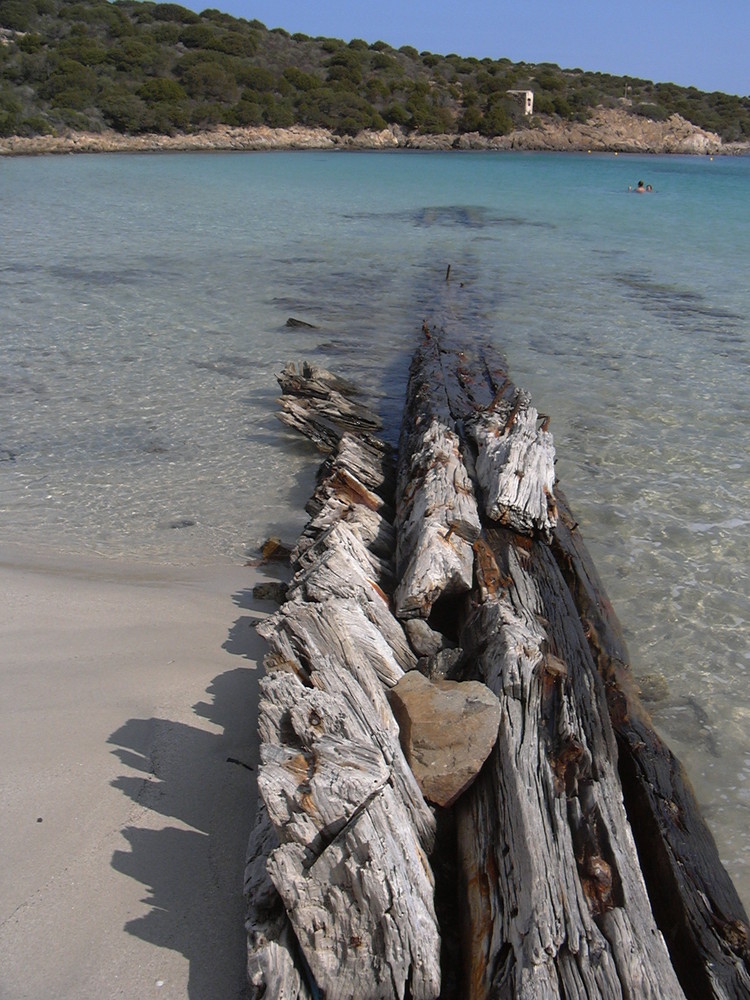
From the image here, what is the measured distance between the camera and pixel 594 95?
86.0 meters

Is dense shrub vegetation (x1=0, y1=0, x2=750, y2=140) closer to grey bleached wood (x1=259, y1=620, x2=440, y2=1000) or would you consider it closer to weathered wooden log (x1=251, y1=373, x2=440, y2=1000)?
weathered wooden log (x1=251, y1=373, x2=440, y2=1000)

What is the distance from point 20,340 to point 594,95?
89043 mm

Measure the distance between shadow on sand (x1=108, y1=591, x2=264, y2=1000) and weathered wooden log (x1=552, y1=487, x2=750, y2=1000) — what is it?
1364 millimetres

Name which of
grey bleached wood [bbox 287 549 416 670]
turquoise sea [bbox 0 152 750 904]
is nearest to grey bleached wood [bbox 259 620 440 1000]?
grey bleached wood [bbox 287 549 416 670]

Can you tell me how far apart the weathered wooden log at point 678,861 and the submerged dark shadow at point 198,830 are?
53.5 inches

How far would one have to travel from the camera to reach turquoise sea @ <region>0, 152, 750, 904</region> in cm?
548

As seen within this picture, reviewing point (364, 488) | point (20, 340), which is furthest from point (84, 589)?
point (20, 340)

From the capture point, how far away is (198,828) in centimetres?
315

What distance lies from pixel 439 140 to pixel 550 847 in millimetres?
76765

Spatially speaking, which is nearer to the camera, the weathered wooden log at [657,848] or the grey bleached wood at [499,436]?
the weathered wooden log at [657,848]

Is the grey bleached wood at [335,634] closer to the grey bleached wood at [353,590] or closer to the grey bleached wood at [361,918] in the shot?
the grey bleached wood at [353,590]

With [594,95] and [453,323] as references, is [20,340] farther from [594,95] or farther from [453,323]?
[594,95]

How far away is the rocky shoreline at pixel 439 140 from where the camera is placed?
53781 millimetres

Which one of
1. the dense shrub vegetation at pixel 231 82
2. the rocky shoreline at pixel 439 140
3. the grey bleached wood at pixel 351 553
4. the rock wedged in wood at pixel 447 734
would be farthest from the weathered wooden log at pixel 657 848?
the dense shrub vegetation at pixel 231 82
